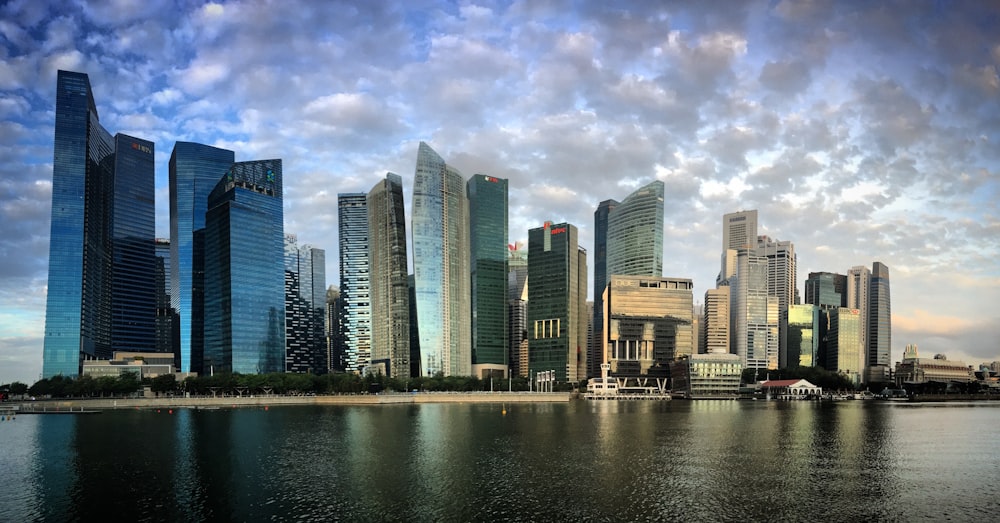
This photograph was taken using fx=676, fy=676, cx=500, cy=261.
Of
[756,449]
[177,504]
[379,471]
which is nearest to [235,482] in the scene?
[177,504]

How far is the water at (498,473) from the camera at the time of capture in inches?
2393

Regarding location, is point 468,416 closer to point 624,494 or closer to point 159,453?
point 159,453

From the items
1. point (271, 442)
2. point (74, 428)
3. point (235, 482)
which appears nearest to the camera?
point (235, 482)

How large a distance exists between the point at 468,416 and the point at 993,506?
117 m

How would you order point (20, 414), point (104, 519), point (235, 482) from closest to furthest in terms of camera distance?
point (104, 519) → point (235, 482) → point (20, 414)

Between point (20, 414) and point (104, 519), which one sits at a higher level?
point (104, 519)

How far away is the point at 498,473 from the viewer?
258ft

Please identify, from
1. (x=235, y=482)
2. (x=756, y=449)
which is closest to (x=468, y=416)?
(x=756, y=449)

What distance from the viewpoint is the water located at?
60781 millimetres

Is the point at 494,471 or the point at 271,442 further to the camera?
the point at 271,442

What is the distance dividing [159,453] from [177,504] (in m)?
36.2

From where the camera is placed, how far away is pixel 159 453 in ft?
310

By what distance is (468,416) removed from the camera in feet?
544

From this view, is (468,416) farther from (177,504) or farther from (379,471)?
(177,504)
